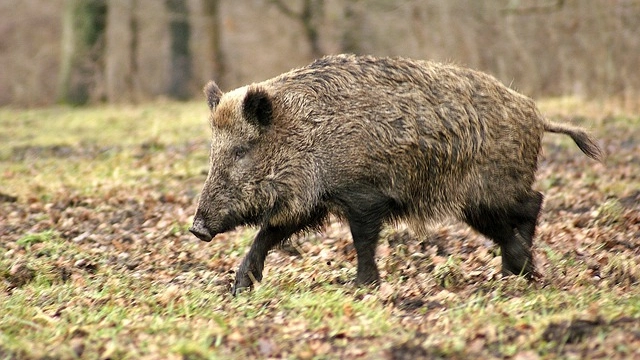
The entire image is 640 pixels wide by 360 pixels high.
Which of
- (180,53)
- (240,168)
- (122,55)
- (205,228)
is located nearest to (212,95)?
(240,168)

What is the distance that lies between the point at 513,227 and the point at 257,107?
2130 mm

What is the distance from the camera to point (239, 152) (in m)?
6.75

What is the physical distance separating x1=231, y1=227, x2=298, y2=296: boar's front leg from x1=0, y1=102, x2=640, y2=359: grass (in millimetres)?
122

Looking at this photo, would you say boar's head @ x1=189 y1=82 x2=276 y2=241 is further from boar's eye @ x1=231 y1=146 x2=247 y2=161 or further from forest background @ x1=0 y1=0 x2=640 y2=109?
forest background @ x1=0 y1=0 x2=640 y2=109

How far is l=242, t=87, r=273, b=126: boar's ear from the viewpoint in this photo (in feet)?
21.6

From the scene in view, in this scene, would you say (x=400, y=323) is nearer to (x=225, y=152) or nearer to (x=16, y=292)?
(x=225, y=152)

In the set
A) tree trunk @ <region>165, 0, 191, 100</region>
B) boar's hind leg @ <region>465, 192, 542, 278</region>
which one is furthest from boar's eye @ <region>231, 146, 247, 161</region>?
tree trunk @ <region>165, 0, 191, 100</region>

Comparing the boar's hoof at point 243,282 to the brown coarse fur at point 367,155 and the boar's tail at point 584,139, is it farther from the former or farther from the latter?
the boar's tail at point 584,139

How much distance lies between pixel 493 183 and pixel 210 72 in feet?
61.4

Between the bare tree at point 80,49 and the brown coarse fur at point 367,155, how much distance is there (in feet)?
56.0

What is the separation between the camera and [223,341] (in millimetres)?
5121

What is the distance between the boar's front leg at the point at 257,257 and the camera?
22.1 feet

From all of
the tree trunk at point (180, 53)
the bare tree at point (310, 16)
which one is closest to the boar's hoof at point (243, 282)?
the bare tree at point (310, 16)

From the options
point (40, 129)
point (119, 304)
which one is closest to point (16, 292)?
point (119, 304)
